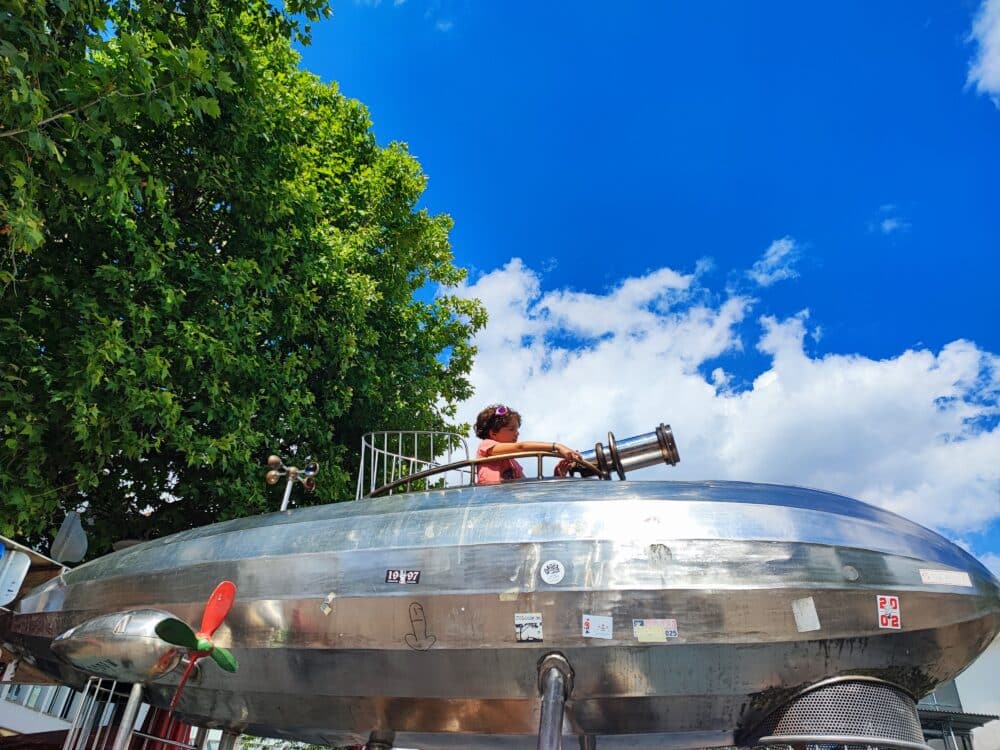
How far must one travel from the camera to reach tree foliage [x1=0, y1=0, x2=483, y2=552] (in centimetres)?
582

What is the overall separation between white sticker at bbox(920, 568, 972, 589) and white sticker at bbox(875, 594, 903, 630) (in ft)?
0.90

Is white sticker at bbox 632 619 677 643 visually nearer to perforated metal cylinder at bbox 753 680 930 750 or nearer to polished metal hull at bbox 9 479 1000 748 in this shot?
polished metal hull at bbox 9 479 1000 748

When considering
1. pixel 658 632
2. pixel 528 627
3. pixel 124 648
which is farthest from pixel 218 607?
pixel 658 632

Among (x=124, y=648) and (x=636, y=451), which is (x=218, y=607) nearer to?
(x=124, y=648)

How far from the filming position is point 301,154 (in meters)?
11.1

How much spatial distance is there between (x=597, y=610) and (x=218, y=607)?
2.57 m

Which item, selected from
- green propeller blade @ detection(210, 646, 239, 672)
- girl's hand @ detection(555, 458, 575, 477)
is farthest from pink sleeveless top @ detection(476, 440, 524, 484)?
green propeller blade @ detection(210, 646, 239, 672)

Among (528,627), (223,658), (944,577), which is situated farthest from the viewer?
(223,658)

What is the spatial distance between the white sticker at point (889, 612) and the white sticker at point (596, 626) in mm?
1541

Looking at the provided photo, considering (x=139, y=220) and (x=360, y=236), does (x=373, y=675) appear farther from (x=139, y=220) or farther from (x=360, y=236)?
(x=360, y=236)

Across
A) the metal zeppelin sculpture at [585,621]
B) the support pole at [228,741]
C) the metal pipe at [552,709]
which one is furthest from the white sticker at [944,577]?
the support pole at [228,741]

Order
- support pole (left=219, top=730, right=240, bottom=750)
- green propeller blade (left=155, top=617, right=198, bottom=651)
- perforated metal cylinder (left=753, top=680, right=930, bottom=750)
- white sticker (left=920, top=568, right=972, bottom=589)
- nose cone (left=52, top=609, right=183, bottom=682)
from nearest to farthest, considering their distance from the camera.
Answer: perforated metal cylinder (left=753, top=680, right=930, bottom=750)
white sticker (left=920, top=568, right=972, bottom=589)
green propeller blade (left=155, top=617, right=198, bottom=651)
nose cone (left=52, top=609, right=183, bottom=682)
support pole (left=219, top=730, right=240, bottom=750)

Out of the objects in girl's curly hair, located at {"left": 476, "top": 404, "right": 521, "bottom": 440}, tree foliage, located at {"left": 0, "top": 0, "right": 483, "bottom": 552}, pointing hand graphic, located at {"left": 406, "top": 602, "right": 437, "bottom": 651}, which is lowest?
pointing hand graphic, located at {"left": 406, "top": 602, "right": 437, "bottom": 651}

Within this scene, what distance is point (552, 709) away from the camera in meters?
3.35
